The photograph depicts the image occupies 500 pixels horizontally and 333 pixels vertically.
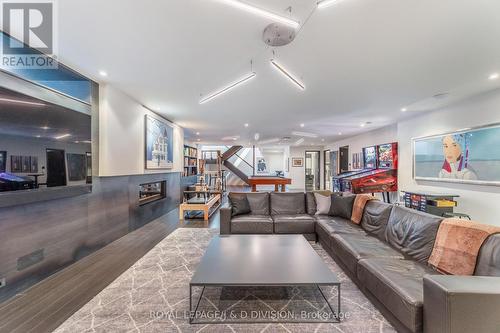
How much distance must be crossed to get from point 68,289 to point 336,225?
375cm

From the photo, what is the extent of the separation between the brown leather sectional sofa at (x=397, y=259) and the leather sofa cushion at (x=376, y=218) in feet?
0.04

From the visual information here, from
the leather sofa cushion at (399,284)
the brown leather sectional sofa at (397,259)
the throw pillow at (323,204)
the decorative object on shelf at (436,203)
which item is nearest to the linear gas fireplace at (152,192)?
the brown leather sectional sofa at (397,259)

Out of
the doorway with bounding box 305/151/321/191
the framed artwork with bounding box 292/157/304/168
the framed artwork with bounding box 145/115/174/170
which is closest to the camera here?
the framed artwork with bounding box 145/115/174/170

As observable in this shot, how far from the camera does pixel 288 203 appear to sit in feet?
14.5

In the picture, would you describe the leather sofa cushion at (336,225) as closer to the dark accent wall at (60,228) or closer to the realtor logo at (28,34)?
the dark accent wall at (60,228)

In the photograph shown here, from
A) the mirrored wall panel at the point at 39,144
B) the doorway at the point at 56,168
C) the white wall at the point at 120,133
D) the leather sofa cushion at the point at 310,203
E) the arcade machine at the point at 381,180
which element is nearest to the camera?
the mirrored wall panel at the point at 39,144

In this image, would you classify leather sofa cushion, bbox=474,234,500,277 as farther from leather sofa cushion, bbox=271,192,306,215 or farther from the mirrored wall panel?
the mirrored wall panel

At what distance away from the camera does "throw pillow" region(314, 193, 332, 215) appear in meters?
4.14

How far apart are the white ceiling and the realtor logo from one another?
0.37 ft

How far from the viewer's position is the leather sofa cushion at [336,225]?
10.5 feet

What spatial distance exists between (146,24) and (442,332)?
11.1ft

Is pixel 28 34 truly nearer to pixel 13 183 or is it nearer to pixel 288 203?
pixel 13 183

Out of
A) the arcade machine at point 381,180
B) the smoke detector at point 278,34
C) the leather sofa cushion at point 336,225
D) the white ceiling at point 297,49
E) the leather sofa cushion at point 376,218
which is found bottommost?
the leather sofa cushion at point 336,225

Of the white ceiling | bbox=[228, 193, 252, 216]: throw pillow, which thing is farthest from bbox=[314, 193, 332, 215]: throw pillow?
the white ceiling
